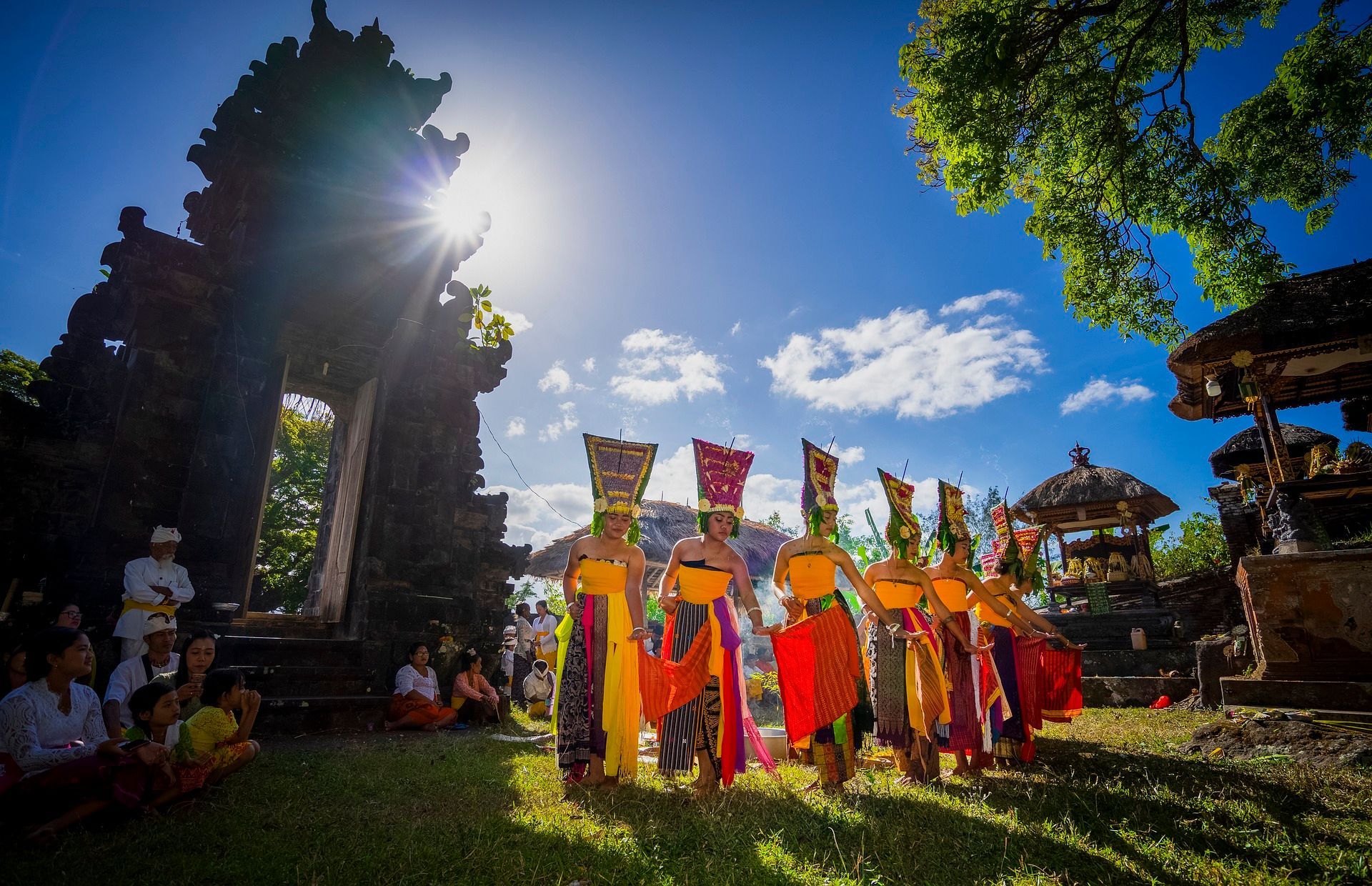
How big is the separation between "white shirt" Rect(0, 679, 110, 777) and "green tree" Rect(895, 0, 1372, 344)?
9.10 metres

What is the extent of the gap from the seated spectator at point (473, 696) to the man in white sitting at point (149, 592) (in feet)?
10.9

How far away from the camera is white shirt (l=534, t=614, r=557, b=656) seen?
11531 mm

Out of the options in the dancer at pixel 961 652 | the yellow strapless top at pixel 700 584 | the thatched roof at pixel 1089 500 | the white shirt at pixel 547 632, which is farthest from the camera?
the thatched roof at pixel 1089 500

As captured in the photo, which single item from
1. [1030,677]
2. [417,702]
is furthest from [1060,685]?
[417,702]

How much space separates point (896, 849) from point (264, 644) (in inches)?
295

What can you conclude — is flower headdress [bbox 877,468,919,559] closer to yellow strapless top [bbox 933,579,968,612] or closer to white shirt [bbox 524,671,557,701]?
yellow strapless top [bbox 933,579,968,612]

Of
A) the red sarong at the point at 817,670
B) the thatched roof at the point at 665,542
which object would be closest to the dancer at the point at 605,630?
the red sarong at the point at 817,670

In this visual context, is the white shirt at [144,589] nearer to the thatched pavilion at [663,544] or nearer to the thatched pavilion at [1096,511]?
the thatched pavilion at [663,544]

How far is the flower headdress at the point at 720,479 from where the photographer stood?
16.5 feet

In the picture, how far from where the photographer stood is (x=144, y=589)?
6.31 m

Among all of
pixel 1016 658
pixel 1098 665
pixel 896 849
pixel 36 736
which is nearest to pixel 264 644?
pixel 36 736

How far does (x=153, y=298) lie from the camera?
8.09 m

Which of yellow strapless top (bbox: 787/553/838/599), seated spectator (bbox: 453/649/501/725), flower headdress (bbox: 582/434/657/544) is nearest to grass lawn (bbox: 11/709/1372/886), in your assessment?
yellow strapless top (bbox: 787/553/838/599)

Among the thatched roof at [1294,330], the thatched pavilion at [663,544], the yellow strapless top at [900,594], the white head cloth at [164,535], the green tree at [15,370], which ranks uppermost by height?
the green tree at [15,370]
